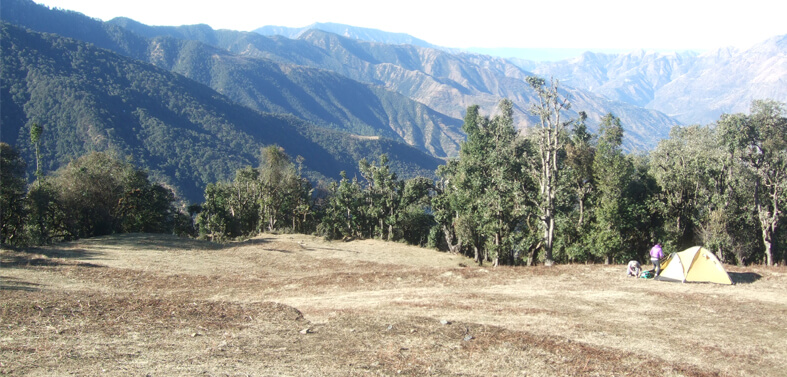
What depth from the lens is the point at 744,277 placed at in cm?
2155

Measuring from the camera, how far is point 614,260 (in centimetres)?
3278

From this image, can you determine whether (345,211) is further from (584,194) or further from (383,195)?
(584,194)

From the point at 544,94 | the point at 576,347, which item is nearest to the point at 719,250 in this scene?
the point at 544,94

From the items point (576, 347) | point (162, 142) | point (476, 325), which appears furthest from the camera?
point (162, 142)

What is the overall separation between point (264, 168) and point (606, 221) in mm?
47005

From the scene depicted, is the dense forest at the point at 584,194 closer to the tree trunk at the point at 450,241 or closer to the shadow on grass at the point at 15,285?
the tree trunk at the point at 450,241

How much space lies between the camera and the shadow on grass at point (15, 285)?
69.7 feet

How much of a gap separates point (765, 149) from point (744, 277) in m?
Result: 17.2

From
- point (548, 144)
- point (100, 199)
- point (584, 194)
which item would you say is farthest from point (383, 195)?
point (100, 199)

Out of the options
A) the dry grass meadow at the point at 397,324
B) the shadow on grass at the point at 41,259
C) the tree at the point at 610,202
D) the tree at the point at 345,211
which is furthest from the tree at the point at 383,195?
the shadow on grass at the point at 41,259

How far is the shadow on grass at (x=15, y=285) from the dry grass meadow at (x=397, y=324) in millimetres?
53

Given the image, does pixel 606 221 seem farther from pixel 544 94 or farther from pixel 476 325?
pixel 476 325

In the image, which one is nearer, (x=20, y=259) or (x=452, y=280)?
(x=452, y=280)

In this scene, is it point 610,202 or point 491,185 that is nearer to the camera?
point 610,202
